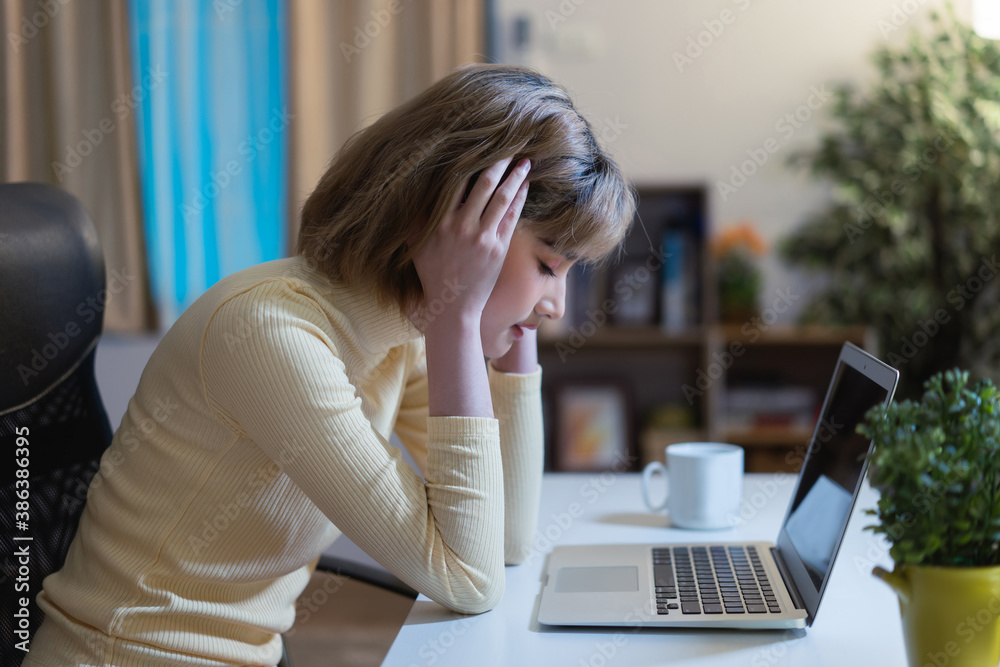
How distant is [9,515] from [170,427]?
219mm

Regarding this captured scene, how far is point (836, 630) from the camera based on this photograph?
28.6 inches

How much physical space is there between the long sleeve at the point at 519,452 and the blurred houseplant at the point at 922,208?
183 cm

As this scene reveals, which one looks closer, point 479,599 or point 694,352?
point 479,599

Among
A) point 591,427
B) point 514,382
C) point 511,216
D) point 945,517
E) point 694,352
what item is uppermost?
point 511,216

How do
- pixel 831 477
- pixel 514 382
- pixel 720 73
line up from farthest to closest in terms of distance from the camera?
pixel 720 73 < pixel 514 382 < pixel 831 477

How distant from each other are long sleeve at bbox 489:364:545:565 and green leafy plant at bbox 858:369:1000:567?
1.48 ft

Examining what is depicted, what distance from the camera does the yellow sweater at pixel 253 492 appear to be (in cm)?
76

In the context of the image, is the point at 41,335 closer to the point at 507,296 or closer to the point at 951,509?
the point at 507,296

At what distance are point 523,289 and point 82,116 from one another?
2.16 metres

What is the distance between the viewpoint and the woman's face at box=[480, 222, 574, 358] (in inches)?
36.0

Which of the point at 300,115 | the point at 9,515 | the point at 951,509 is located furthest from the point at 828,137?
the point at 9,515

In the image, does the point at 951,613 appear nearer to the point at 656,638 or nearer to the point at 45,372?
the point at 656,638

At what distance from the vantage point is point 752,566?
87 cm

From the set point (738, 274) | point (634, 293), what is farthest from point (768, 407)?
point (634, 293)
